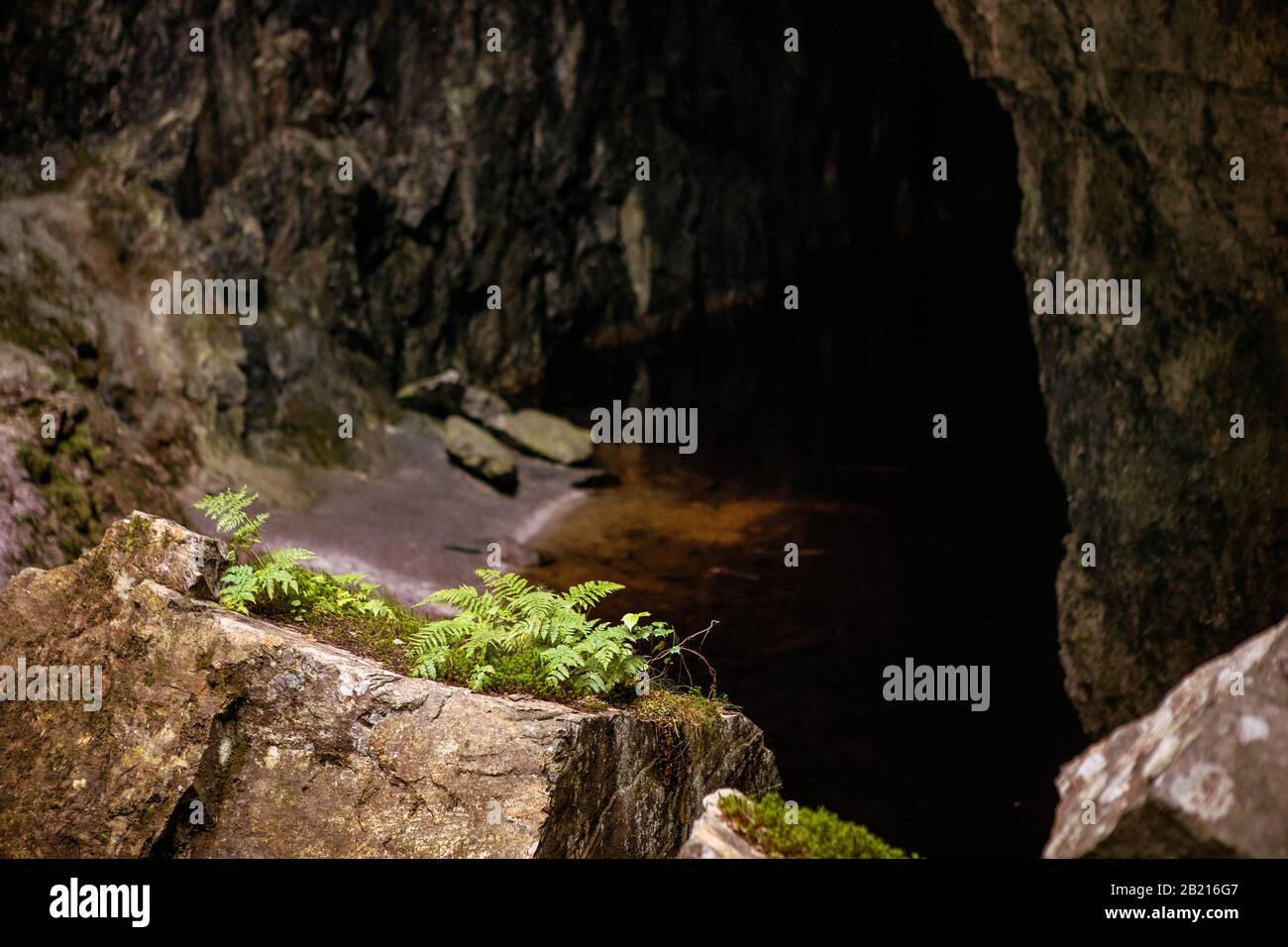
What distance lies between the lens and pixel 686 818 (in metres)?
5.20

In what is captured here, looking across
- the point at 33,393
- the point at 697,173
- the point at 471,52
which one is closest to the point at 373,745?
the point at 33,393

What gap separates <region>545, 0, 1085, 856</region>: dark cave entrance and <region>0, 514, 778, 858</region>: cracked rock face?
13.9ft

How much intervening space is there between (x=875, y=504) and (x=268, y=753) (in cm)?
1135

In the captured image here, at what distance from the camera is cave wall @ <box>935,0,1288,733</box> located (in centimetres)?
802

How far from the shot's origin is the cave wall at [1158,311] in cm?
802

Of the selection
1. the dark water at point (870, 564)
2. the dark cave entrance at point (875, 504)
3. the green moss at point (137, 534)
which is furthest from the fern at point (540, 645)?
the dark cave entrance at point (875, 504)

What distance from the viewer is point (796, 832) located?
11.6 ft

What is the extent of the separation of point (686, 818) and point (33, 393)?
26.7 feet

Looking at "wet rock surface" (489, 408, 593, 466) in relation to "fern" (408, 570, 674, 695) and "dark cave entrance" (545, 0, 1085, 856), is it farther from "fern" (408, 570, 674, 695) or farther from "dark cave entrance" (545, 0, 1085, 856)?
"fern" (408, 570, 674, 695)

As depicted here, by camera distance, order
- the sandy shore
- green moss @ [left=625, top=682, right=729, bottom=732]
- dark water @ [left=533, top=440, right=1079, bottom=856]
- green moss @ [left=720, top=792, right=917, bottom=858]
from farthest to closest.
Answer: the sandy shore, dark water @ [left=533, top=440, right=1079, bottom=856], green moss @ [left=625, top=682, right=729, bottom=732], green moss @ [left=720, top=792, right=917, bottom=858]

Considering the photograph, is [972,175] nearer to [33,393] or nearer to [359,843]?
[33,393]

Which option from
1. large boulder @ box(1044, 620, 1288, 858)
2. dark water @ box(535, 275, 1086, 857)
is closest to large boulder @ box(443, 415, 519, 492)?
dark water @ box(535, 275, 1086, 857)

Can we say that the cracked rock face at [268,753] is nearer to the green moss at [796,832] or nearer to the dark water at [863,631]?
the green moss at [796,832]

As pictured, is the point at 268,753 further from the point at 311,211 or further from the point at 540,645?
the point at 311,211
